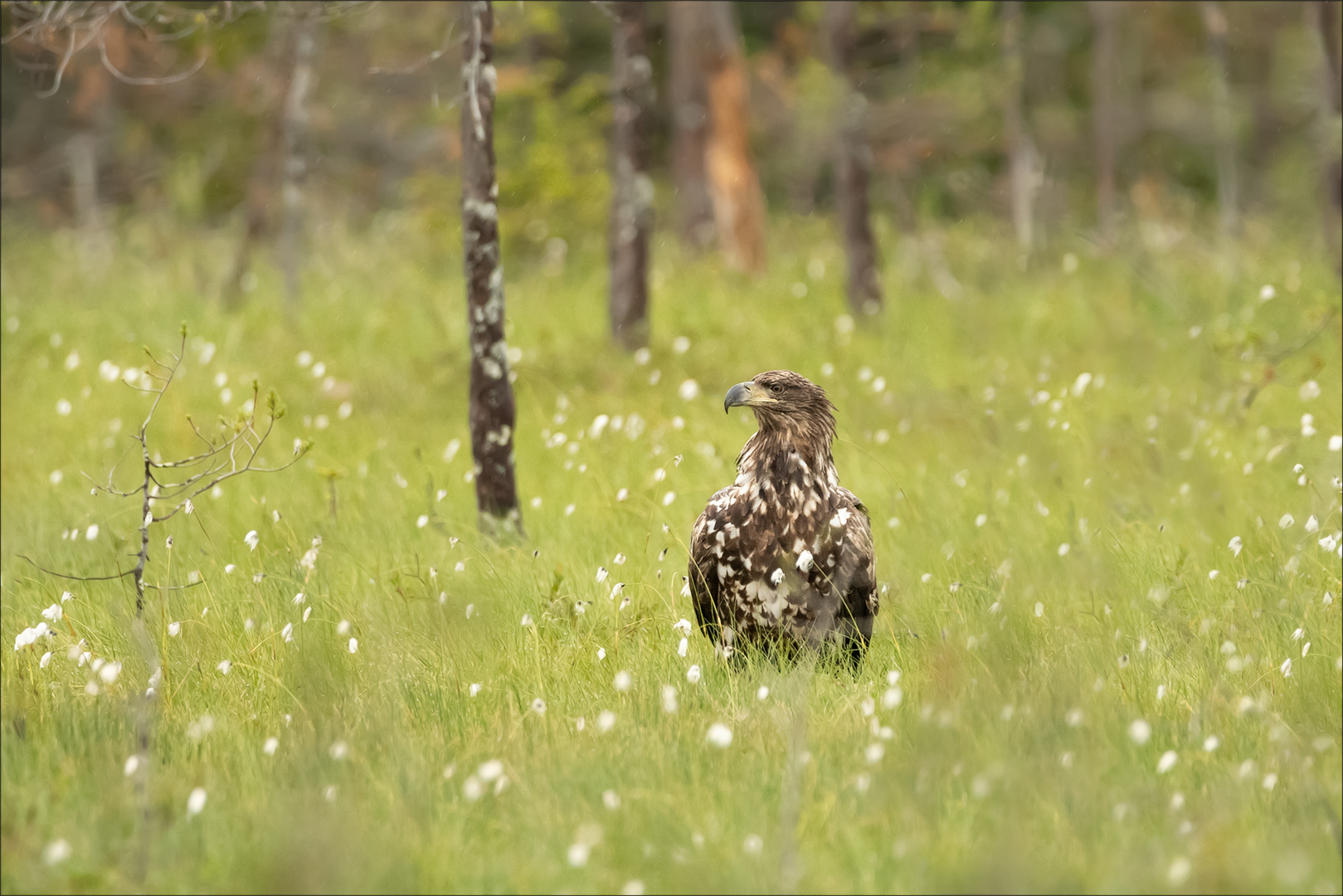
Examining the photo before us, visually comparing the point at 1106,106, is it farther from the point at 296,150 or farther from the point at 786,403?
the point at 786,403

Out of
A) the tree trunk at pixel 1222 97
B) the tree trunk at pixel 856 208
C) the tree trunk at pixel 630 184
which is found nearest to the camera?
the tree trunk at pixel 630 184

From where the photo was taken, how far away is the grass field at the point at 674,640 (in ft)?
12.4

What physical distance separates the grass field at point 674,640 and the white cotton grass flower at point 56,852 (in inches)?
1.1

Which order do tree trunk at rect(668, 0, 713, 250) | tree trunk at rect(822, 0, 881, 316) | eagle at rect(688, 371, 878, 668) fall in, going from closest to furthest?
eagle at rect(688, 371, 878, 668)
tree trunk at rect(822, 0, 881, 316)
tree trunk at rect(668, 0, 713, 250)

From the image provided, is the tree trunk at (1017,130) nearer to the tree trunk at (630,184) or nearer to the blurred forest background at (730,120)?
the blurred forest background at (730,120)

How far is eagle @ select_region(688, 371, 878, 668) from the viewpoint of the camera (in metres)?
5.17

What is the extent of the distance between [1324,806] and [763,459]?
2307mm

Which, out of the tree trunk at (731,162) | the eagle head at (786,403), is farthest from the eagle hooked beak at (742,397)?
the tree trunk at (731,162)

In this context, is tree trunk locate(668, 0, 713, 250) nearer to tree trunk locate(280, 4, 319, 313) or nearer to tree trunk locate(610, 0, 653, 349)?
tree trunk locate(280, 4, 319, 313)

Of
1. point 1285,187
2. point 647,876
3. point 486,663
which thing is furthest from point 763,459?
point 1285,187

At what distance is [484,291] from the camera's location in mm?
7055

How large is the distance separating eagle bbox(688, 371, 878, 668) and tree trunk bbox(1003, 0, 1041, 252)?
1168cm

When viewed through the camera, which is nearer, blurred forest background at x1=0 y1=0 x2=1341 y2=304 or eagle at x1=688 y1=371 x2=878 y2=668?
eagle at x1=688 y1=371 x2=878 y2=668

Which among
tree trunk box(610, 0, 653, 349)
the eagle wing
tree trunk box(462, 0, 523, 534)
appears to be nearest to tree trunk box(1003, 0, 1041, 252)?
tree trunk box(610, 0, 653, 349)
